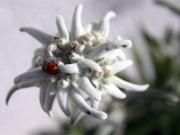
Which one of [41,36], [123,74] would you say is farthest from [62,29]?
[123,74]

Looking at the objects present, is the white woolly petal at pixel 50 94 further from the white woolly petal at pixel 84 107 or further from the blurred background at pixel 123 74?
the blurred background at pixel 123 74

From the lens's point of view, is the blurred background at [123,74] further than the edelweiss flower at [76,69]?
Yes

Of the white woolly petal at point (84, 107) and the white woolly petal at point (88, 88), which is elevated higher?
the white woolly petal at point (88, 88)

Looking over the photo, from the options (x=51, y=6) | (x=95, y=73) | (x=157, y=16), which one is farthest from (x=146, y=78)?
(x=95, y=73)

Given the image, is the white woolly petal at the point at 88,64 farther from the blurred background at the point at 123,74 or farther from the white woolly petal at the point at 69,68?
the blurred background at the point at 123,74

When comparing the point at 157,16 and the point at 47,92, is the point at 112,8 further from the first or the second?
the point at 47,92

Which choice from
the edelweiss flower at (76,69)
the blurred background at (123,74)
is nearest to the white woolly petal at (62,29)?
the edelweiss flower at (76,69)

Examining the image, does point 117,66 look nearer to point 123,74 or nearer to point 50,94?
point 50,94

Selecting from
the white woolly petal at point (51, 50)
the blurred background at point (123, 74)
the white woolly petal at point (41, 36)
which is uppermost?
the white woolly petal at point (41, 36)
